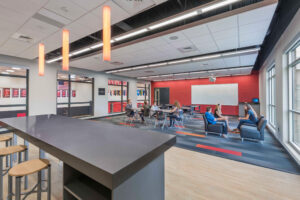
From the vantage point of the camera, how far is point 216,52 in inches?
190

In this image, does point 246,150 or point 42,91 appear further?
point 42,91

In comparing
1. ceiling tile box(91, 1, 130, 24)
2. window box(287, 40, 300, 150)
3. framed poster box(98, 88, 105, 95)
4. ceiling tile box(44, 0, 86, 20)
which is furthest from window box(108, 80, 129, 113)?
window box(287, 40, 300, 150)

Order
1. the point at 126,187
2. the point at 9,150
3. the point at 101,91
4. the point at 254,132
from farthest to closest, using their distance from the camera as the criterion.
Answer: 1. the point at 101,91
2. the point at 254,132
3. the point at 9,150
4. the point at 126,187

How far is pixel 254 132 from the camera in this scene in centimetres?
393

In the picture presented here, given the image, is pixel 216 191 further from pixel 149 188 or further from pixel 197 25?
pixel 197 25

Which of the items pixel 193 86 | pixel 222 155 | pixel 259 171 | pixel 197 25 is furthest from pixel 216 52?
pixel 193 86

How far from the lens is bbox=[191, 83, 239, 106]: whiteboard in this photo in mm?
9500

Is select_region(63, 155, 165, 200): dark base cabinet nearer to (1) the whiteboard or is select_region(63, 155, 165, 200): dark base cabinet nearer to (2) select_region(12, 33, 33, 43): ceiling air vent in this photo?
(2) select_region(12, 33, 33, 43): ceiling air vent

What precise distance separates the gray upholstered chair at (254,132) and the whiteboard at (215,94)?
6132 millimetres

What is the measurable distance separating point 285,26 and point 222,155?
11.0ft

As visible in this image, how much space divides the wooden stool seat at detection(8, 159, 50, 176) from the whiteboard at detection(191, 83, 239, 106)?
421 inches

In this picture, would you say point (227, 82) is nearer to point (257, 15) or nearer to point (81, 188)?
point (257, 15)

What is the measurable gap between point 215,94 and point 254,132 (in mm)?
6614

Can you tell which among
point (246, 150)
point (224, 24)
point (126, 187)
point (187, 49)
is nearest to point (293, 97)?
point (246, 150)
